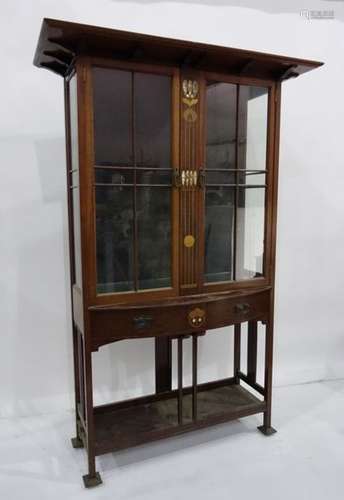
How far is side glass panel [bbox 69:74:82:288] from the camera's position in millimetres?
1577

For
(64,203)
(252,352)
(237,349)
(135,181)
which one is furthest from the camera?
(237,349)

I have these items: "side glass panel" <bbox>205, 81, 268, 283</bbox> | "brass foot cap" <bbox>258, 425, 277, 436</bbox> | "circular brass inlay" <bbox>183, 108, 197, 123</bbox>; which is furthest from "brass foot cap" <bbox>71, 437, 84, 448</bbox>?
"circular brass inlay" <bbox>183, 108, 197, 123</bbox>

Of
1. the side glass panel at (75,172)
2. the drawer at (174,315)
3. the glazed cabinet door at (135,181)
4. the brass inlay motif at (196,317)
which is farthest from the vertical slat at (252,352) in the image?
the side glass panel at (75,172)

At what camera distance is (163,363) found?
2.14 meters

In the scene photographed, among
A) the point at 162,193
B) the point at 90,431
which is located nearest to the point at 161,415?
the point at 90,431

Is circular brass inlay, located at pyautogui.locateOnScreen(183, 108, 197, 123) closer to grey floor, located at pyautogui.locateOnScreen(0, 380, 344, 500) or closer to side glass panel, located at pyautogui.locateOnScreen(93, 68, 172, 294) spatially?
side glass panel, located at pyautogui.locateOnScreen(93, 68, 172, 294)

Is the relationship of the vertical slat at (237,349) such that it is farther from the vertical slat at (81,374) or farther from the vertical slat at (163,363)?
the vertical slat at (81,374)

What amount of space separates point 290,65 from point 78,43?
91 cm

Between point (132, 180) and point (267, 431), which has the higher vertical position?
point (132, 180)

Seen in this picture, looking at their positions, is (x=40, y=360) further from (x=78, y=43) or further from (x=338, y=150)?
(x=338, y=150)

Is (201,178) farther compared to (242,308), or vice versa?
(242,308)

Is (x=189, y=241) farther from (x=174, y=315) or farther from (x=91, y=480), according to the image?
(x=91, y=480)

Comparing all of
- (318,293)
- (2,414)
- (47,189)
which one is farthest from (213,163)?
(2,414)

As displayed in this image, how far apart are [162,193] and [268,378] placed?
42.8 inches
